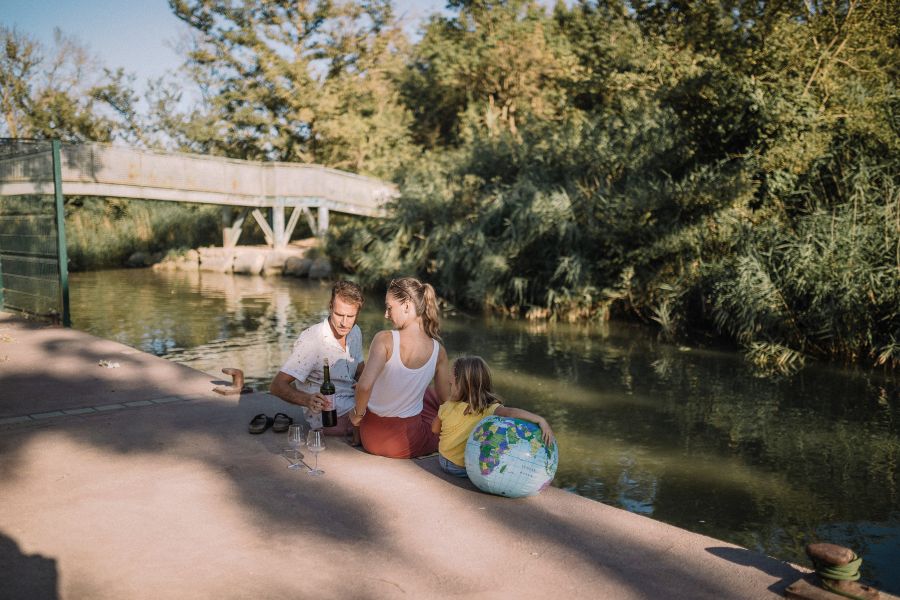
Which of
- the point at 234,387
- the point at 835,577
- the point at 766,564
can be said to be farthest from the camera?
the point at 234,387

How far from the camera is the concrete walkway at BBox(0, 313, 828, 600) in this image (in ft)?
12.0

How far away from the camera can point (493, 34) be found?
32.8 meters

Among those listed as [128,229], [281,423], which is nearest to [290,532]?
[281,423]

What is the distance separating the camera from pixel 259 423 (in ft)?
20.1

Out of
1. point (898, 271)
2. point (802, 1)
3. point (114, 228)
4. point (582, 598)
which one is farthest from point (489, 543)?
point (114, 228)

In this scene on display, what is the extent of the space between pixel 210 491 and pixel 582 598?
238 centimetres

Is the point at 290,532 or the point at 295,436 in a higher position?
the point at 295,436

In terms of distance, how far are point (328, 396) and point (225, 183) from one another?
2273cm

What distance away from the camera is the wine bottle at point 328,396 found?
5766 millimetres

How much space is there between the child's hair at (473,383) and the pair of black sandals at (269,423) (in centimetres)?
161

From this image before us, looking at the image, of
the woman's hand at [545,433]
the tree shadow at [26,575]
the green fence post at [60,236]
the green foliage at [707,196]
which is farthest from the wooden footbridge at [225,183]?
the tree shadow at [26,575]

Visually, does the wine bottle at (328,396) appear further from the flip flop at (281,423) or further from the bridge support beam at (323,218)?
the bridge support beam at (323,218)

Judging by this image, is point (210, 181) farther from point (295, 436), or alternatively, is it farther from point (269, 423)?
point (295, 436)

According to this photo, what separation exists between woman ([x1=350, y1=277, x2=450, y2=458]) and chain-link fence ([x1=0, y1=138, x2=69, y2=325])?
7.76 metres
